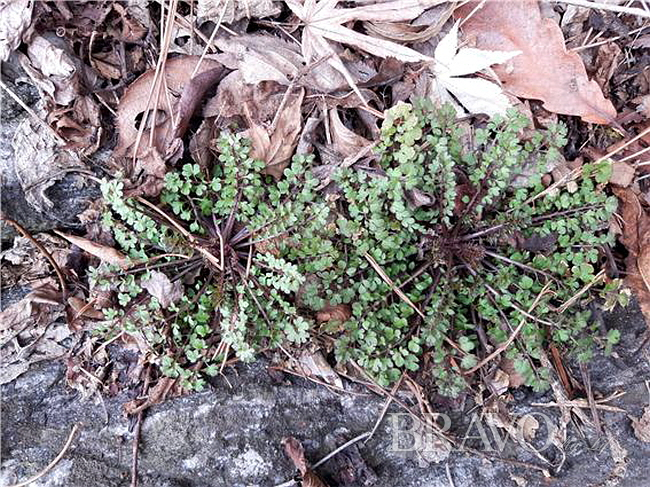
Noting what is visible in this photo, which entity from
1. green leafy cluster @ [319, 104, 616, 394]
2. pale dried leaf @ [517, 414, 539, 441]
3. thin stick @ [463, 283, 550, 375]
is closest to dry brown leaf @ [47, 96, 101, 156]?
green leafy cluster @ [319, 104, 616, 394]

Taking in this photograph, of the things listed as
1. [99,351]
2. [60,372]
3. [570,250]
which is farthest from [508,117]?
[60,372]

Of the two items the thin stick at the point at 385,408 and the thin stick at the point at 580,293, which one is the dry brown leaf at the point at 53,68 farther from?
the thin stick at the point at 580,293

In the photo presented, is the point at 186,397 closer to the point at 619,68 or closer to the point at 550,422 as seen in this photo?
the point at 550,422

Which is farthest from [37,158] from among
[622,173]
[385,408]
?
[622,173]

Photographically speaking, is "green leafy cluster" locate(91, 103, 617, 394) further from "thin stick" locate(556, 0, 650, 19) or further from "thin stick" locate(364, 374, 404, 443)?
"thin stick" locate(556, 0, 650, 19)

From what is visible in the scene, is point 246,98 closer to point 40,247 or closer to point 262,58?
point 262,58

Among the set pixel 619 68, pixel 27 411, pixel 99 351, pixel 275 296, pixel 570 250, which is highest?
pixel 619 68

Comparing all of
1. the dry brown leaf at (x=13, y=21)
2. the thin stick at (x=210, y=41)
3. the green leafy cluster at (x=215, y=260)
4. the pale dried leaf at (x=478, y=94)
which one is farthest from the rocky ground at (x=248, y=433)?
the pale dried leaf at (x=478, y=94)
